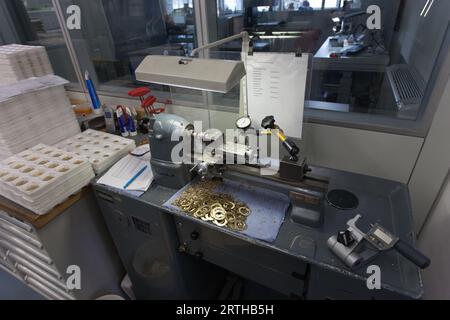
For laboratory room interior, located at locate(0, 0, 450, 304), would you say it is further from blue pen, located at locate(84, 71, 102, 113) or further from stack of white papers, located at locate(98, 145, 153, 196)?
blue pen, located at locate(84, 71, 102, 113)

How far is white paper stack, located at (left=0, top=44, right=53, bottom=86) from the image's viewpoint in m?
1.43

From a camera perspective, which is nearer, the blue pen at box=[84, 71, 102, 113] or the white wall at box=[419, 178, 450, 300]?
the white wall at box=[419, 178, 450, 300]

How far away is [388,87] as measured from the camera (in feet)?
4.60

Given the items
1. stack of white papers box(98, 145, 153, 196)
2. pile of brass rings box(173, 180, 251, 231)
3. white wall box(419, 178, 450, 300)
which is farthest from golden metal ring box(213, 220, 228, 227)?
white wall box(419, 178, 450, 300)

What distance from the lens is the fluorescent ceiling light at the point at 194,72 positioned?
0.86 m

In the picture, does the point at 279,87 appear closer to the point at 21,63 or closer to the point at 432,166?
the point at 432,166

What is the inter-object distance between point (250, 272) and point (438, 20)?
1419 millimetres

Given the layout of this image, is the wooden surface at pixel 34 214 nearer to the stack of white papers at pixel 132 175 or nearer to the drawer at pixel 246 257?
the stack of white papers at pixel 132 175

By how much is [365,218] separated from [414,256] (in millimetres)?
272

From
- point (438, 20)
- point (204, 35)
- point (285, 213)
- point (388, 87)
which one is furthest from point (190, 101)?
point (438, 20)

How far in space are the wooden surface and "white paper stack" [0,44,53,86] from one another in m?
0.72

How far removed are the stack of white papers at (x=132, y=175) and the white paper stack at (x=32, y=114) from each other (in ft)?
1.81

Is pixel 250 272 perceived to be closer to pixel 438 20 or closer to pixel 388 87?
pixel 388 87

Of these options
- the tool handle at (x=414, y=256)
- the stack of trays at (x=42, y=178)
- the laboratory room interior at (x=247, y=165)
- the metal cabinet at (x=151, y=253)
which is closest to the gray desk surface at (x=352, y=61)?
the laboratory room interior at (x=247, y=165)
